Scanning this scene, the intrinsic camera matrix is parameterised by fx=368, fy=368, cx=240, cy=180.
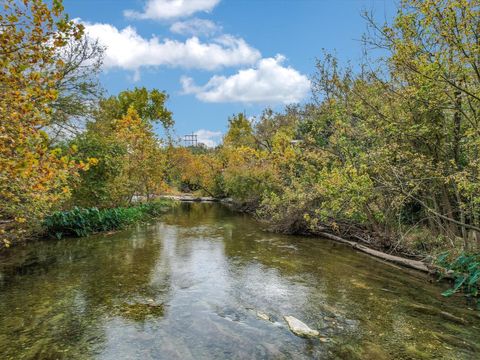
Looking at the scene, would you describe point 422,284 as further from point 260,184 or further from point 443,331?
point 260,184

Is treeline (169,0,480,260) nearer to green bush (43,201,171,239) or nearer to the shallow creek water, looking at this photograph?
the shallow creek water

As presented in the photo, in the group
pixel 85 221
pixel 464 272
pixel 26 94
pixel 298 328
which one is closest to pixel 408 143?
pixel 464 272

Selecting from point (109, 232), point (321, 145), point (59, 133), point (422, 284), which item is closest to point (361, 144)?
point (321, 145)

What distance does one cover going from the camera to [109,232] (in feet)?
54.0

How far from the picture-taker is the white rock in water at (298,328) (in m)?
6.02

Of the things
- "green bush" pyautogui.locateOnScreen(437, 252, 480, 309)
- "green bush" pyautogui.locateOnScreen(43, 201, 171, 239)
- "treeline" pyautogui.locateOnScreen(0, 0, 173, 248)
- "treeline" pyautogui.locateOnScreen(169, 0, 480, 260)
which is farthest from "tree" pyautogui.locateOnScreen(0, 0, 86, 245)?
"green bush" pyautogui.locateOnScreen(43, 201, 171, 239)

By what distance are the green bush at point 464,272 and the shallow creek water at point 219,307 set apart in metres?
0.40

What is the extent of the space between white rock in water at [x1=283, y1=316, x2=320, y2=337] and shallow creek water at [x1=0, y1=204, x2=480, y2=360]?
0.12 m

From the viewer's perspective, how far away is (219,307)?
23.7 feet

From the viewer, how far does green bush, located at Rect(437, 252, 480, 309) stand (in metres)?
7.91

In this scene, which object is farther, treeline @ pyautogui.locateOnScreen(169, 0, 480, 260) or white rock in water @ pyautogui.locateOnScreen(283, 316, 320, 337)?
treeline @ pyautogui.locateOnScreen(169, 0, 480, 260)

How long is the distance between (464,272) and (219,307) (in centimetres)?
581

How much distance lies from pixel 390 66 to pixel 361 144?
3.35m

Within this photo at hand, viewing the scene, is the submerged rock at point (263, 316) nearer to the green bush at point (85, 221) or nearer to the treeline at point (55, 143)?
the treeline at point (55, 143)
